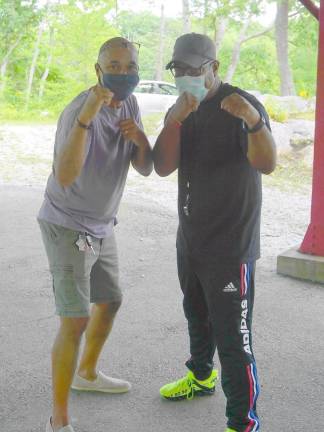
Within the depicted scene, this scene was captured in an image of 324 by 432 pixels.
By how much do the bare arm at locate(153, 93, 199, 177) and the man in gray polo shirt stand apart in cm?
8

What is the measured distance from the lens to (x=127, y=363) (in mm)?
3551

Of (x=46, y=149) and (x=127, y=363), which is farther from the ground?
(x=46, y=149)

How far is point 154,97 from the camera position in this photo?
58.9ft

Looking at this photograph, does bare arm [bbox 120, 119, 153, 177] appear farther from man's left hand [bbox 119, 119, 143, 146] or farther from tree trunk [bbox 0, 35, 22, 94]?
tree trunk [bbox 0, 35, 22, 94]

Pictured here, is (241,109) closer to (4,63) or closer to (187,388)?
(187,388)

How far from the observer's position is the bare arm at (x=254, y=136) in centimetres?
222

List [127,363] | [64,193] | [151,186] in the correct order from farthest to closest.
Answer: [151,186], [127,363], [64,193]

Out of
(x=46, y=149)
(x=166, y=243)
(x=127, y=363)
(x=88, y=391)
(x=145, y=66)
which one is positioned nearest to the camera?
(x=88, y=391)

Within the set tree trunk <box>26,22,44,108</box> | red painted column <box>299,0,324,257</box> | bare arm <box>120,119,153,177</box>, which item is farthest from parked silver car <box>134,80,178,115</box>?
bare arm <box>120,119,153,177</box>

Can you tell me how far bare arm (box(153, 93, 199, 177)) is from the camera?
7.80ft

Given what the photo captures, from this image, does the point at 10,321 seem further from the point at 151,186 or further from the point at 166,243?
the point at 151,186

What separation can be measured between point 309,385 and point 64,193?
1758 mm

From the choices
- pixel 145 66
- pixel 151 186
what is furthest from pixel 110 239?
pixel 145 66

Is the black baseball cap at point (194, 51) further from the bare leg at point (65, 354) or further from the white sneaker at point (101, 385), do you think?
the white sneaker at point (101, 385)
